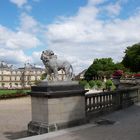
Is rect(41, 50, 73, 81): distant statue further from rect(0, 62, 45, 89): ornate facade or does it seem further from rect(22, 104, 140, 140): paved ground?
rect(0, 62, 45, 89): ornate facade

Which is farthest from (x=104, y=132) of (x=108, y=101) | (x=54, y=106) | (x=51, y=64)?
(x=108, y=101)

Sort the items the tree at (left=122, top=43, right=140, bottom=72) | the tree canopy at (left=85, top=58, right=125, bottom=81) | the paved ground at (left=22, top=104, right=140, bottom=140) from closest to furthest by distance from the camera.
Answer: the paved ground at (left=22, top=104, right=140, bottom=140) < the tree at (left=122, top=43, right=140, bottom=72) < the tree canopy at (left=85, top=58, right=125, bottom=81)

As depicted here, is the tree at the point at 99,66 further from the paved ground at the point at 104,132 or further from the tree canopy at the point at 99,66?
the paved ground at the point at 104,132

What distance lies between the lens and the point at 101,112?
14.0m

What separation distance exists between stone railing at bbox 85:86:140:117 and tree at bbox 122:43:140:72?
7391 cm

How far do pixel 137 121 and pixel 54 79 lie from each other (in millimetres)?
3725

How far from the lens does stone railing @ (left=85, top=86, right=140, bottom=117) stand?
13.2m

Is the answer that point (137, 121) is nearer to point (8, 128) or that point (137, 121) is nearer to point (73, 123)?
point (73, 123)

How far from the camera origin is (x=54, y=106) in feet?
35.5

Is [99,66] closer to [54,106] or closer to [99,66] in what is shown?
[99,66]

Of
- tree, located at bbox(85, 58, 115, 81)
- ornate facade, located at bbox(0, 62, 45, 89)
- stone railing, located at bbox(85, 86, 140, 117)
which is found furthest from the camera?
ornate facade, located at bbox(0, 62, 45, 89)

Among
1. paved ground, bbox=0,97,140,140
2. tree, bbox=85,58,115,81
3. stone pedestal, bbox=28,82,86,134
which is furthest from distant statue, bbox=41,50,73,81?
tree, bbox=85,58,115,81

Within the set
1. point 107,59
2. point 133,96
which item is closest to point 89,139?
point 133,96

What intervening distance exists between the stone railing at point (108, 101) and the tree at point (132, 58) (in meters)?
73.9
